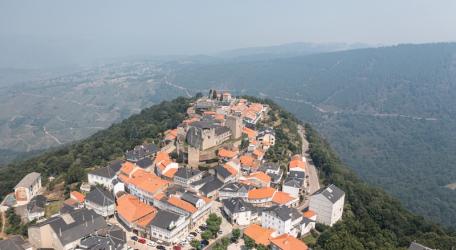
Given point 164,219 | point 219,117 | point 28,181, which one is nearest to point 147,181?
point 164,219

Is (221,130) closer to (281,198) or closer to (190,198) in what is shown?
A: (281,198)

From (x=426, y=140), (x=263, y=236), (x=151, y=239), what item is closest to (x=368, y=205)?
(x=263, y=236)

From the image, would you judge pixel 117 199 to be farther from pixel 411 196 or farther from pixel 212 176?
pixel 411 196

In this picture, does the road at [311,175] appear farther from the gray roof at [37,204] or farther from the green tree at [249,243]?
the gray roof at [37,204]

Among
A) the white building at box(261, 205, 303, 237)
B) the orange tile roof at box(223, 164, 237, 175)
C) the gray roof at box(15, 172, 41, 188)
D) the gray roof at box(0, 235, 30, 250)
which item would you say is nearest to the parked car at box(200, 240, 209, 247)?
the white building at box(261, 205, 303, 237)

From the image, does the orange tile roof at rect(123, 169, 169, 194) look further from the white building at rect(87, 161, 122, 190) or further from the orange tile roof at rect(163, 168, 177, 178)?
the orange tile roof at rect(163, 168, 177, 178)

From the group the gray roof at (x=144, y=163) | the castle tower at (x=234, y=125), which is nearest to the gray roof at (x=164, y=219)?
the gray roof at (x=144, y=163)
